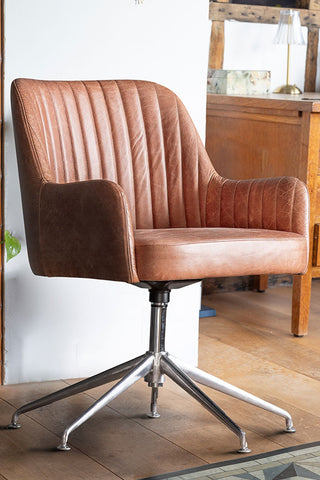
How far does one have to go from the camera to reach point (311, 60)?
4.25 m

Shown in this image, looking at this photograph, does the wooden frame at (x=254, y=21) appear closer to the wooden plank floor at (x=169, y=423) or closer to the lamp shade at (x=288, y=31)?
the lamp shade at (x=288, y=31)

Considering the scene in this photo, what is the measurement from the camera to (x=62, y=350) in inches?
100

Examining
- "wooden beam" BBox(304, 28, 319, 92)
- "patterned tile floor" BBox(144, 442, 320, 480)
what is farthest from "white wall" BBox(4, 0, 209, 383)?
"wooden beam" BBox(304, 28, 319, 92)

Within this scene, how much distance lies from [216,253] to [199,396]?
37 cm

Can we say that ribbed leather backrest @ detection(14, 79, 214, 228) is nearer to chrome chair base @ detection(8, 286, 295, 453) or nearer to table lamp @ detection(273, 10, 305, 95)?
chrome chair base @ detection(8, 286, 295, 453)

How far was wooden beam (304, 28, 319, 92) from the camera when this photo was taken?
166 inches

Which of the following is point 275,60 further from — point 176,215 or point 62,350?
point 62,350

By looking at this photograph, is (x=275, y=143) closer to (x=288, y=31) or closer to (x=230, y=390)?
(x=288, y=31)

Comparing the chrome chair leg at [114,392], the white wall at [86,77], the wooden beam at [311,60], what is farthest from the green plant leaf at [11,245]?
Result: the wooden beam at [311,60]

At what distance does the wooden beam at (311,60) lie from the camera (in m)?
4.21

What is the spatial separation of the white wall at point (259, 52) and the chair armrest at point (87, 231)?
2153 millimetres

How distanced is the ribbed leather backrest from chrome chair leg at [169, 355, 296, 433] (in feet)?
1.55

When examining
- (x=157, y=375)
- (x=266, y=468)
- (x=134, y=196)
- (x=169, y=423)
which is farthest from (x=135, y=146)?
(x=266, y=468)

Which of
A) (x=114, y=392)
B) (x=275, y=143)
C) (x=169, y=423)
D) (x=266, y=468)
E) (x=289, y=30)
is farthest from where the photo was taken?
(x=289, y=30)
